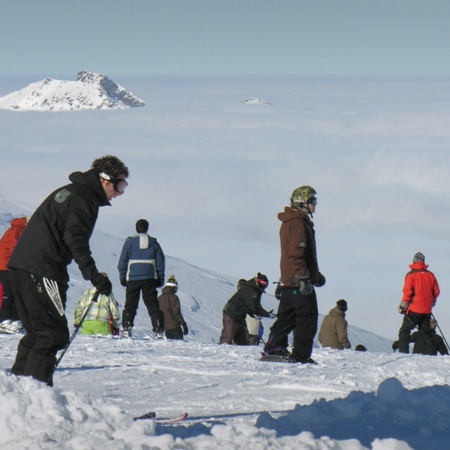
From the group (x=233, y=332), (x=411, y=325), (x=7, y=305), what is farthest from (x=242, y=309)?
(x=7, y=305)

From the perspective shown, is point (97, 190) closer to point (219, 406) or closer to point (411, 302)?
point (219, 406)

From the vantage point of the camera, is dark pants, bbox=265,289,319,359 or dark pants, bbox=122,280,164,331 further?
dark pants, bbox=122,280,164,331

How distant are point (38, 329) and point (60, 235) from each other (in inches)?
24.7

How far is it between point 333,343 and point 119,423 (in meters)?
10.1

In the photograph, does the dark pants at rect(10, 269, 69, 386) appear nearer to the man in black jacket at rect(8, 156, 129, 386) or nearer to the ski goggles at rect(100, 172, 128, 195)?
the man in black jacket at rect(8, 156, 129, 386)

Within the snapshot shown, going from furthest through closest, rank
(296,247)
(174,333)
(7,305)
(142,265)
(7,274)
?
(174,333) → (142,265) → (7,305) → (7,274) → (296,247)

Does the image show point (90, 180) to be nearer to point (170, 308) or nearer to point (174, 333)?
point (170, 308)

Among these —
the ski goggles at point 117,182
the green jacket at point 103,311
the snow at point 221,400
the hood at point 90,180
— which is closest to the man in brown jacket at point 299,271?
the snow at point 221,400

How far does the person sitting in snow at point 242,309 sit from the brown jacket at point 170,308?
3.43 ft

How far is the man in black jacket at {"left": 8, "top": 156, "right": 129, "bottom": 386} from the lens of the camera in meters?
5.62

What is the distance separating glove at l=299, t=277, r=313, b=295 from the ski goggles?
11.1 feet

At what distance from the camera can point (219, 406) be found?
6324 mm

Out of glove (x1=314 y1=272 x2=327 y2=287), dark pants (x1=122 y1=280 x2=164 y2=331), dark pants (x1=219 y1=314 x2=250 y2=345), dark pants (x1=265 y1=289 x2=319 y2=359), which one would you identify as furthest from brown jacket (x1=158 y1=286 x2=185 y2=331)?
glove (x1=314 y1=272 x2=327 y2=287)

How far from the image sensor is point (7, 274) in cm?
1198
